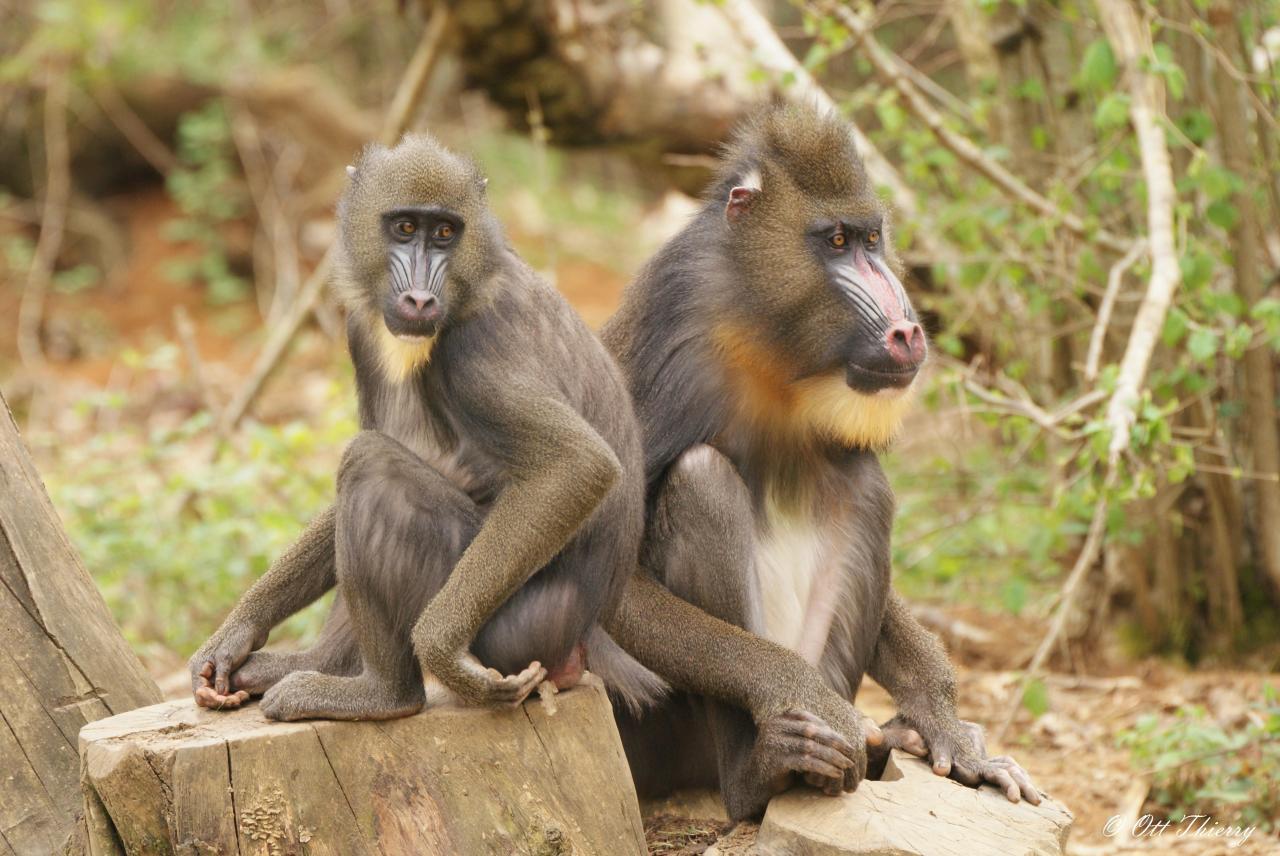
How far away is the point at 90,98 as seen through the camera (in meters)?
14.8

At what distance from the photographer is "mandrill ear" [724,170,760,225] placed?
421 cm

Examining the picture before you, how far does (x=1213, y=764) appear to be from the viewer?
5.27 metres

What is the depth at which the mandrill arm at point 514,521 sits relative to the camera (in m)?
3.47

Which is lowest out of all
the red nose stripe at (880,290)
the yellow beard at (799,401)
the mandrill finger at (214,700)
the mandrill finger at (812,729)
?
the mandrill finger at (214,700)

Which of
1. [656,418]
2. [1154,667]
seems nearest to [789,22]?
[1154,667]

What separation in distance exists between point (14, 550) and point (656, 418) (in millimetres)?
1782

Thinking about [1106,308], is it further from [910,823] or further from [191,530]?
[191,530]

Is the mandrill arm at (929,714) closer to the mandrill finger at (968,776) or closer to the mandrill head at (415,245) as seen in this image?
the mandrill finger at (968,776)

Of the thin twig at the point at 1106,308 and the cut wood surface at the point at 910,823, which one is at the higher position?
the thin twig at the point at 1106,308

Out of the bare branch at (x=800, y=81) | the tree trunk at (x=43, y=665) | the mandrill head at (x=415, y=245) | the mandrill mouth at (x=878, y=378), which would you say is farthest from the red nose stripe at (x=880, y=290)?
the bare branch at (x=800, y=81)

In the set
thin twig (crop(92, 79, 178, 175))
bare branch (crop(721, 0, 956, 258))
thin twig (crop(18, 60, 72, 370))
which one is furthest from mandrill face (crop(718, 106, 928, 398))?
thin twig (crop(92, 79, 178, 175))

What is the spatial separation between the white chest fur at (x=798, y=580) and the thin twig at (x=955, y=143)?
2.17 meters

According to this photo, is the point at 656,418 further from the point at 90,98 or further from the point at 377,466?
the point at 90,98

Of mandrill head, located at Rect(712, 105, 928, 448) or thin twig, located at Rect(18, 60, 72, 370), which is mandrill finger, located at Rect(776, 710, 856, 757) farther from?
thin twig, located at Rect(18, 60, 72, 370)
